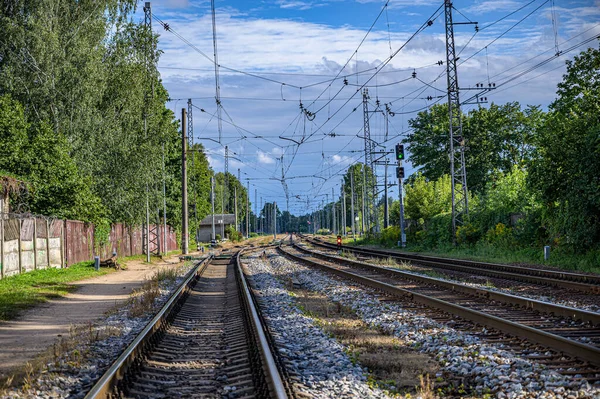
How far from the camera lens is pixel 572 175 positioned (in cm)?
2558

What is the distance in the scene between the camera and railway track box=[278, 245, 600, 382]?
784 centimetres

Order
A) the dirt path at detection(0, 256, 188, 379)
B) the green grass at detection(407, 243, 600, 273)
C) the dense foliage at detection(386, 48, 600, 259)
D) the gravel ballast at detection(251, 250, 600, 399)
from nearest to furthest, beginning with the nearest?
1. the gravel ballast at detection(251, 250, 600, 399)
2. the dirt path at detection(0, 256, 188, 379)
3. the green grass at detection(407, 243, 600, 273)
4. the dense foliage at detection(386, 48, 600, 259)

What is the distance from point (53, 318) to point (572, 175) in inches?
782

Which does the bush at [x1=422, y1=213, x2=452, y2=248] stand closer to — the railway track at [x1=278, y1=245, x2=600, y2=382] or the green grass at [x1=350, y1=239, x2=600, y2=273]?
the green grass at [x1=350, y1=239, x2=600, y2=273]

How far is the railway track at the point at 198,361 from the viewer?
23.7 ft

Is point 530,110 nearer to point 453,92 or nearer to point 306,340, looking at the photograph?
point 453,92

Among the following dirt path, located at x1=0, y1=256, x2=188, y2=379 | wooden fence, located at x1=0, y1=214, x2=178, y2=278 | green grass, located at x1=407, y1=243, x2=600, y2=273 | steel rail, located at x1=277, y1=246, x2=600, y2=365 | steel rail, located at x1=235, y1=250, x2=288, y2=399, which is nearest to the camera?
steel rail, located at x1=235, y1=250, x2=288, y2=399

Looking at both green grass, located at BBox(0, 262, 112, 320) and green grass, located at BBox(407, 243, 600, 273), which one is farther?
green grass, located at BBox(407, 243, 600, 273)

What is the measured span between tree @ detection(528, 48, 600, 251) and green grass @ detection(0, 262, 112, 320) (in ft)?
61.3

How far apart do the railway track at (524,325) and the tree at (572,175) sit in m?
8.98

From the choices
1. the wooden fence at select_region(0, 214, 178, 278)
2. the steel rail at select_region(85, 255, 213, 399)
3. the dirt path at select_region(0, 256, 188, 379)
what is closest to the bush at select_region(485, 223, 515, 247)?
the dirt path at select_region(0, 256, 188, 379)

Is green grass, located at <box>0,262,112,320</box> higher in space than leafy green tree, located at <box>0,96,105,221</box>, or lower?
lower

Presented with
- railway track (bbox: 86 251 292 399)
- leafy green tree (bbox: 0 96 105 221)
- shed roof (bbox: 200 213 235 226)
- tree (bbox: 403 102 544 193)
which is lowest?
railway track (bbox: 86 251 292 399)

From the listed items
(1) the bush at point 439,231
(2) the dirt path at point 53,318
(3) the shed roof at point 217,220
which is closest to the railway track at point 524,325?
(2) the dirt path at point 53,318
